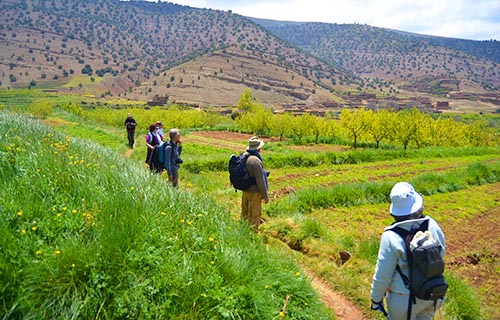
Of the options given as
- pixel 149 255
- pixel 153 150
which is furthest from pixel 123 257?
pixel 153 150

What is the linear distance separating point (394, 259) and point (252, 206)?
137 inches

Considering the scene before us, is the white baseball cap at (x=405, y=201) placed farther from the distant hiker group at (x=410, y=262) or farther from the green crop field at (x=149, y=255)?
the green crop field at (x=149, y=255)

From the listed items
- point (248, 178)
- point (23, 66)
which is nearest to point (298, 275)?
point (248, 178)

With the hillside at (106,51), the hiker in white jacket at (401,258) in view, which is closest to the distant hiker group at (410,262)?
the hiker in white jacket at (401,258)

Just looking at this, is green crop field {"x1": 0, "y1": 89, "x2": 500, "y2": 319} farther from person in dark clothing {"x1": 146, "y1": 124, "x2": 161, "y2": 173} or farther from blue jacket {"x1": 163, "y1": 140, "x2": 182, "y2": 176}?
person in dark clothing {"x1": 146, "y1": 124, "x2": 161, "y2": 173}

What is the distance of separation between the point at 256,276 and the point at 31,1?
791 ft

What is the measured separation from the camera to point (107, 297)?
3020mm

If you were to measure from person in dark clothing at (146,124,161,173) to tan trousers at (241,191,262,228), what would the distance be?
2.94m

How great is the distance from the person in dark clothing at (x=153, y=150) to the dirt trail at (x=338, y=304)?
4.83 meters

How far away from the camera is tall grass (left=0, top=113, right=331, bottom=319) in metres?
2.91

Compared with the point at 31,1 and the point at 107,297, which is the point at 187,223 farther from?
the point at 31,1

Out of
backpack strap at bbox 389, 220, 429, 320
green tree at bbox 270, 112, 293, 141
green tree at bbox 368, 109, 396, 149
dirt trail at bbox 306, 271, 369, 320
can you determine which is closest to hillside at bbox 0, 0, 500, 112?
green tree at bbox 270, 112, 293, 141

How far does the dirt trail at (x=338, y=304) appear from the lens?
4676 mm

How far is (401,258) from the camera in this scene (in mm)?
3020
